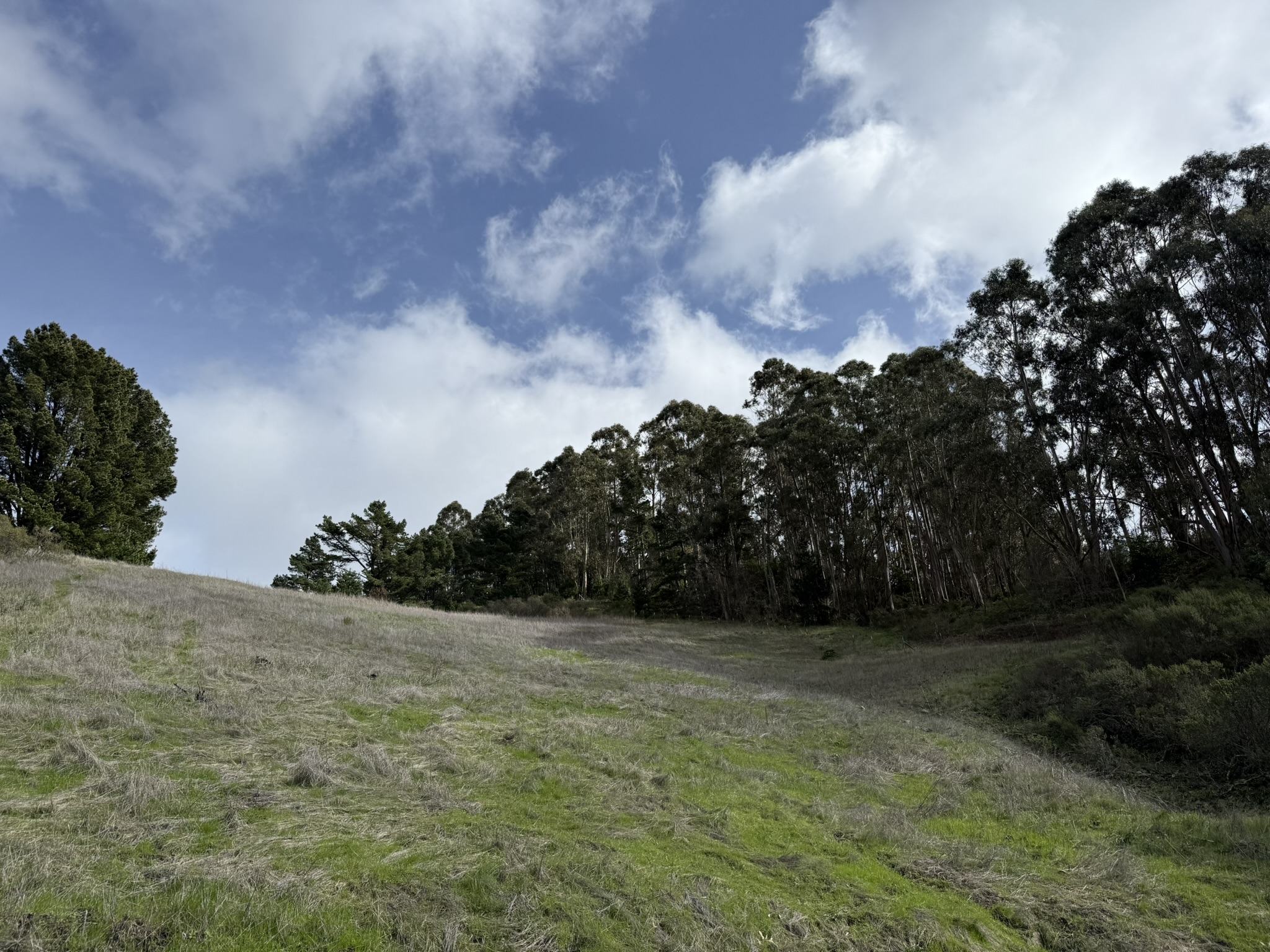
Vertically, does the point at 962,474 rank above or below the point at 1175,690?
above

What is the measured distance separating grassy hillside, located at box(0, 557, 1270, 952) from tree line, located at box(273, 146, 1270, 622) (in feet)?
51.9

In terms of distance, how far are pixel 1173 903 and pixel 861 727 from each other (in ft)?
23.7

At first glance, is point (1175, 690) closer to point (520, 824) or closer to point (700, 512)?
point (520, 824)

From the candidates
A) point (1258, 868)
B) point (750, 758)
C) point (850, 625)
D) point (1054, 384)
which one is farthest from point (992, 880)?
point (850, 625)

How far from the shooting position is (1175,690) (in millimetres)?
12062

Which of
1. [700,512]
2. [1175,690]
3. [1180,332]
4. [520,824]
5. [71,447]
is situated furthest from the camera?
[700,512]

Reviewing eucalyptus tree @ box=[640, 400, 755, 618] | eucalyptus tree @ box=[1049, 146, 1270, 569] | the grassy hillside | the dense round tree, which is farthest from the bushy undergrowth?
the dense round tree

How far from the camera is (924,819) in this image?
7.82m

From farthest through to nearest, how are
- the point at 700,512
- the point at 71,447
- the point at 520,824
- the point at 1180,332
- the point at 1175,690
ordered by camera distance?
the point at 700,512 < the point at 71,447 < the point at 1180,332 < the point at 1175,690 < the point at 520,824

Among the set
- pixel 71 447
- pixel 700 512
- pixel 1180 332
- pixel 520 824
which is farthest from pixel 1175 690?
pixel 71 447

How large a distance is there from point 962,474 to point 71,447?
49326mm

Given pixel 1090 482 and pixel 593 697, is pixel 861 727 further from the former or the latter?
pixel 1090 482

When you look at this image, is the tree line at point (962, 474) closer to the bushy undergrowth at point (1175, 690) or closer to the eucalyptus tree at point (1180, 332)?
the eucalyptus tree at point (1180, 332)

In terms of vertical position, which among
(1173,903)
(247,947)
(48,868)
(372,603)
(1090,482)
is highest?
(1090,482)
